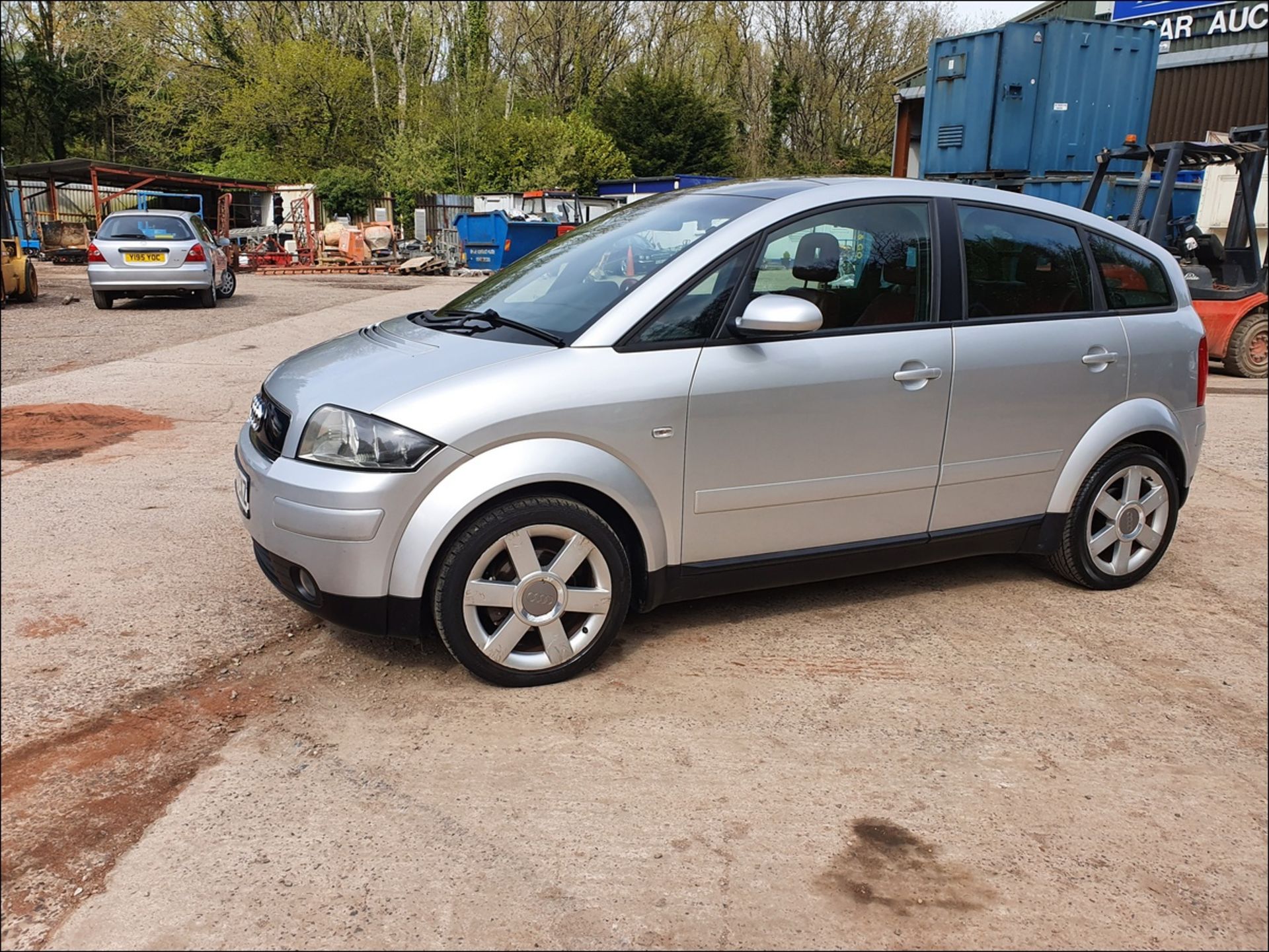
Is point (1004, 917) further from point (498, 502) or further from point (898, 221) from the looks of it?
point (898, 221)

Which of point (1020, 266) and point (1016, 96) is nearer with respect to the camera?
point (1020, 266)

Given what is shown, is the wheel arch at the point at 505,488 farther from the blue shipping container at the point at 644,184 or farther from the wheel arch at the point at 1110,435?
the blue shipping container at the point at 644,184

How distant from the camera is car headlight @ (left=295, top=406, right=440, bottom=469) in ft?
10.7

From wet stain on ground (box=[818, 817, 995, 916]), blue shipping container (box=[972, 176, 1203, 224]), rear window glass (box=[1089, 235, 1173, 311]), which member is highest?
blue shipping container (box=[972, 176, 1203, 224])

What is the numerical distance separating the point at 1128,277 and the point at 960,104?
1299 cm

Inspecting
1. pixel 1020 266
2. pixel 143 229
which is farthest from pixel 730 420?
pixel 143 229

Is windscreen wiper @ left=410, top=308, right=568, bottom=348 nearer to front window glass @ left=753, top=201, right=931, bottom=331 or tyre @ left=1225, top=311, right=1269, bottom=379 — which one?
front window glass @ left=753, top=201, right=931, bottom=331

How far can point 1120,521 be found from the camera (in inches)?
180

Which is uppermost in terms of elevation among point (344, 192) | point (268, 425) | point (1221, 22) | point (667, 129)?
point (1221, 22)

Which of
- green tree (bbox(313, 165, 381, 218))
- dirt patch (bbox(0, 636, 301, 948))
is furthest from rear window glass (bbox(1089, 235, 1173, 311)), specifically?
green tree (bbox(313, 165, 381, 218))

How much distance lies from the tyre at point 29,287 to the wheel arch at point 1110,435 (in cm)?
1714

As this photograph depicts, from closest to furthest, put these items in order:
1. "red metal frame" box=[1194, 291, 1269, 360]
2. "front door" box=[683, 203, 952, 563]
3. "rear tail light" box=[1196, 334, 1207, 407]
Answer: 1. "front door" box=[683, 203, 952, 563]
2. "rear tail light" box=[1196, 334, 1207, 407]
3. "red metal frame" box=[1194, 291, 1269, 360]

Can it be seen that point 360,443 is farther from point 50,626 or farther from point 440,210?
point 440,210

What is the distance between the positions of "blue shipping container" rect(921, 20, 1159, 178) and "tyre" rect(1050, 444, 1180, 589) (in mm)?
12396
